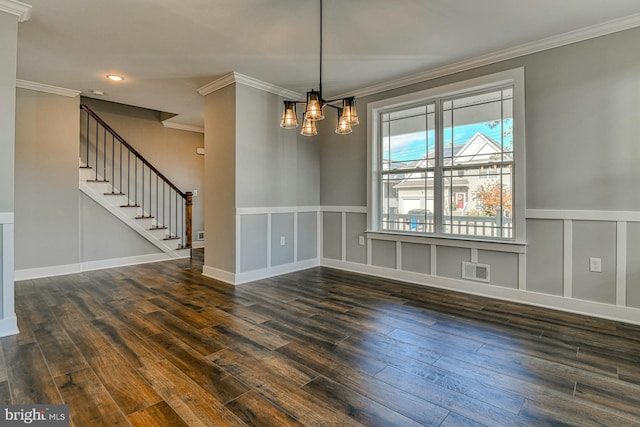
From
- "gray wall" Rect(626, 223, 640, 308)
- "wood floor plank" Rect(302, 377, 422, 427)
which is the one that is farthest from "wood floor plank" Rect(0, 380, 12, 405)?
"gray wall" Rect(626, 223, 640, 308)

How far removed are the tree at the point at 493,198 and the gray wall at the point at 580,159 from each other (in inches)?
8.5

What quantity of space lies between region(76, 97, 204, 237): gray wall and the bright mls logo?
547 cm

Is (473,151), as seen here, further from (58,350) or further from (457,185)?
(58,350)

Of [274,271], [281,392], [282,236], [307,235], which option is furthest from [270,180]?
[281,392]

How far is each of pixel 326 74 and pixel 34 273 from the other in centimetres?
475

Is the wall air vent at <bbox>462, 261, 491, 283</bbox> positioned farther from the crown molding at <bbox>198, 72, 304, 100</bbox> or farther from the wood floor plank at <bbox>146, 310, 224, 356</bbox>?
the crown molding at <bbox>198, 72, 304, 100</bbox>

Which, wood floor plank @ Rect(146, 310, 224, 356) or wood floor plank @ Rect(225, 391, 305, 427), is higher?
wood floor plank @ Rect(146, 310, 224, 356)

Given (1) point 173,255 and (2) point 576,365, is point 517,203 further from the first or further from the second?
(1) point 173,255

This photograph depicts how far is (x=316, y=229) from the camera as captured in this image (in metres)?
5.30

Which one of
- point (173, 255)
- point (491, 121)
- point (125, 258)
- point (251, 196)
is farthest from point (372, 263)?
point (125, 258)

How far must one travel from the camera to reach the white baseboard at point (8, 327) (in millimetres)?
2572

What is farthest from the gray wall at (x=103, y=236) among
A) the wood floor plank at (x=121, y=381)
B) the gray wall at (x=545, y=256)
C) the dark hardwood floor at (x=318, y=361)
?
the gray wall at (x=545, y=256)

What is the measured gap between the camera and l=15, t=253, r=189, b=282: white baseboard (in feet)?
14.5

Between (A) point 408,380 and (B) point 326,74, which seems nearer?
(A) point 408,380
